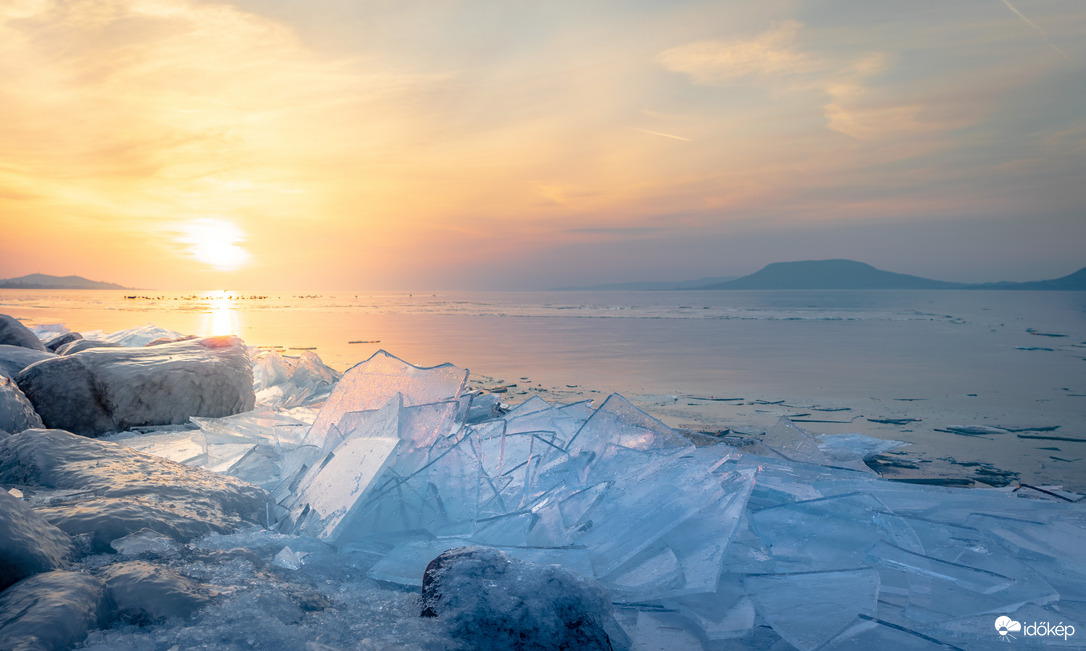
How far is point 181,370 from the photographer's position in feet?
14.5

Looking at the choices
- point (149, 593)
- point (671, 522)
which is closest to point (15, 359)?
point (149, 593)

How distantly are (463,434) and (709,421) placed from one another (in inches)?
106

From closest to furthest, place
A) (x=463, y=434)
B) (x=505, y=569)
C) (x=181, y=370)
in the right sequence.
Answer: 1. (x=505, y=569)
2. (x=463, y=434)
3. (x=181, y=370)

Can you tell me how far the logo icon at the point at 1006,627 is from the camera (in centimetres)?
178

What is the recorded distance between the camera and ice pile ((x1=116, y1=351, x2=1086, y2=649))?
1.88 meters

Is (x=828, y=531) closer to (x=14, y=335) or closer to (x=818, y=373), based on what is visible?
(x=818, y=373)

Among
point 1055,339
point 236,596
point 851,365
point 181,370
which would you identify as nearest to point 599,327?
point 851,365

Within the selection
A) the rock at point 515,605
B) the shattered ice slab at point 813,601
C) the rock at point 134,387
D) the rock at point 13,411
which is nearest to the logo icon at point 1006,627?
the shattered ice slab at point 813,601

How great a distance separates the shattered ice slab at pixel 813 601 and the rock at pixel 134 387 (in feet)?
13.7

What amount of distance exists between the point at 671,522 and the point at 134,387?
4008mm

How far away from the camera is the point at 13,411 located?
3.16 metres

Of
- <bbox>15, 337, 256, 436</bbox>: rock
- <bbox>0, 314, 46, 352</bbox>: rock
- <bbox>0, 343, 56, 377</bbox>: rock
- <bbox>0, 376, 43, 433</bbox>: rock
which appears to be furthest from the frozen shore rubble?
<bbox>0, 314, 46, 352</bbox>: rock

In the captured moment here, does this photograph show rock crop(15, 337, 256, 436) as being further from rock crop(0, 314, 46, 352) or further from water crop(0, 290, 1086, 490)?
rock crop(0, 314, 46, 352)

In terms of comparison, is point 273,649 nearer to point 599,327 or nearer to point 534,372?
point 534,372
